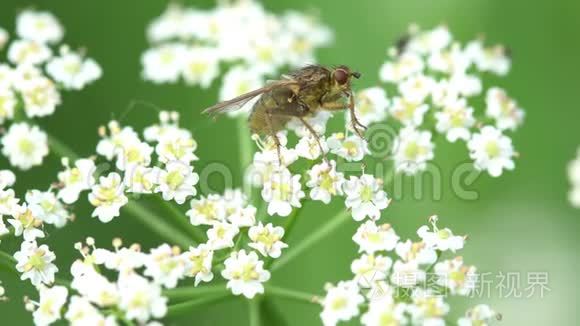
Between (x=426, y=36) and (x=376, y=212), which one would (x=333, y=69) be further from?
(x=426, y=36)

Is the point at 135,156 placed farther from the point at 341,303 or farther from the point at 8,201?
the point at 341,303

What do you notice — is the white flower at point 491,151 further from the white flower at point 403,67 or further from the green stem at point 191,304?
the green stem at point 191,304

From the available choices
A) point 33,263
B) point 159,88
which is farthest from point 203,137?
point 33,263

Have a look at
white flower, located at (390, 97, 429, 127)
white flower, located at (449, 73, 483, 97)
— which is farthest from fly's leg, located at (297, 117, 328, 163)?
white flower, located at (449, 73, 483, 97)

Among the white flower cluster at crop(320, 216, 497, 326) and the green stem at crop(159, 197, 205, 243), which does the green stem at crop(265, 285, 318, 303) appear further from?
the green stem at crop(159, 197, 205, 243)

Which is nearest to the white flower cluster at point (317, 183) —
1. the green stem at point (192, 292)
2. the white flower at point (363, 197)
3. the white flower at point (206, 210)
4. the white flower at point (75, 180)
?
the white flower at point (363, 197)

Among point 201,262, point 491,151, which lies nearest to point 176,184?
point 201,262
